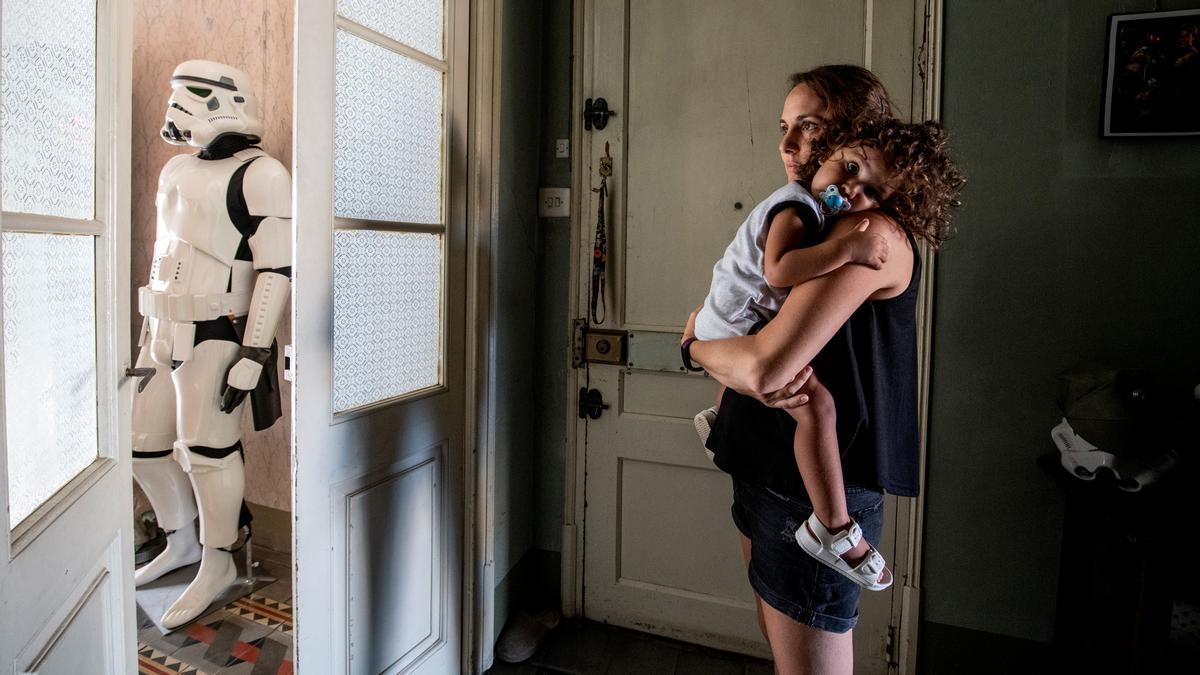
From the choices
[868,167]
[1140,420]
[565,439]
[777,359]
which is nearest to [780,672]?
[777,359]

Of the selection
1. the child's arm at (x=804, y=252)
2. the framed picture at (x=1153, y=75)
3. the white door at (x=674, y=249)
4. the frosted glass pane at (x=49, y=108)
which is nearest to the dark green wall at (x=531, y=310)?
the white door at (x=674, y=249)

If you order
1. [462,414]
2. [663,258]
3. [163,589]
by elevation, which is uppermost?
[663,258]

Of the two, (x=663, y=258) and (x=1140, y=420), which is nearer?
(x=1140, y=420)

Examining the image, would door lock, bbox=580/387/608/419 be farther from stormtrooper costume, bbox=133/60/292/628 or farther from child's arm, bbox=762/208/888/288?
child's arm, bbox=762/208/888/288

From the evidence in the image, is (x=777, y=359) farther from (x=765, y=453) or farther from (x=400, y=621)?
(x=400, y=621)

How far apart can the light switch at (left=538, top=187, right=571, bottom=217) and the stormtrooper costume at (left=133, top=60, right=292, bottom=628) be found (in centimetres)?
83

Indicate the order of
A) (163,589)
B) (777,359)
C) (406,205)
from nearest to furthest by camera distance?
(777,359)
(406,205)
(163,589)

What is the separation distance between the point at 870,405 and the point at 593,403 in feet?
4.36

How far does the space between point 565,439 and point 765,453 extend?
4.33ft

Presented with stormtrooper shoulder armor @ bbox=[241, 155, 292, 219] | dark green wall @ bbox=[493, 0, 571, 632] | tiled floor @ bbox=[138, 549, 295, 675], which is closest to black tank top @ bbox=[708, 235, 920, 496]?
dark green wall @ bbox=[493, 0, 571, 632]

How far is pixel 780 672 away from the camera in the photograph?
3.70 feet

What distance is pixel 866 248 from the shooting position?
3.05ft

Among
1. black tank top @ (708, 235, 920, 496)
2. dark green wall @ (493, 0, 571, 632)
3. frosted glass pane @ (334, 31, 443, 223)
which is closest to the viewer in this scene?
black tank top @ (708, 235, 920, 496)

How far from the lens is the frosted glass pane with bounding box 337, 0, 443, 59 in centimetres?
158
